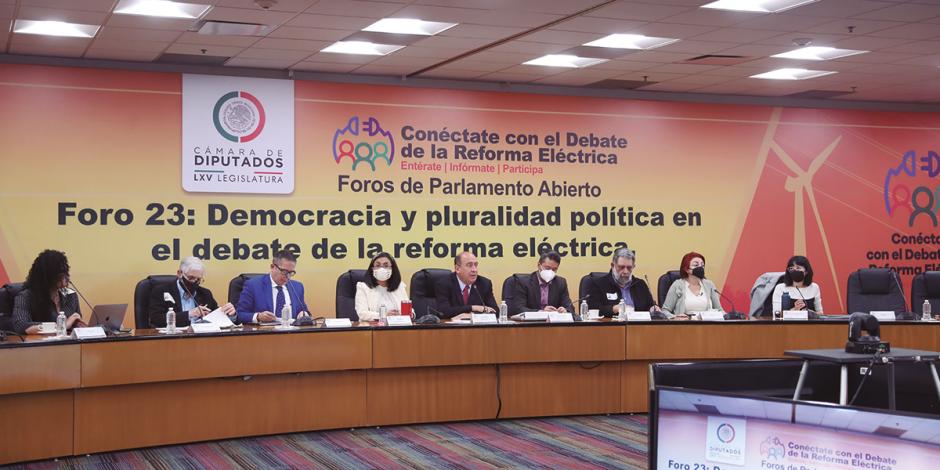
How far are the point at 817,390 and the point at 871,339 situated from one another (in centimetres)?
21

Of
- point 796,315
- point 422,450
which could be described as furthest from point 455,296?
point 796,315

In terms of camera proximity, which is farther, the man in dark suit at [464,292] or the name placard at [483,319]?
the man in dark suit at [464,292]

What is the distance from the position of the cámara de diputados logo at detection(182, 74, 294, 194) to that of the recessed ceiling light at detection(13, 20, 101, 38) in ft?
4.76

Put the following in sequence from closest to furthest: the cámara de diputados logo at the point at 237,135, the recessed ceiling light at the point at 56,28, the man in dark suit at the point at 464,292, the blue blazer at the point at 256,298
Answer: the recessed ceiling light at the point at 56,28 < the blue blazer at the point at 256,298 < the man in dark suit at the point at 464,292 < the cámara de diputados logo at the point at 237,135

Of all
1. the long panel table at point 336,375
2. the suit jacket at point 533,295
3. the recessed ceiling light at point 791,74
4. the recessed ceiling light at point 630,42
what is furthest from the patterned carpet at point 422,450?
the recessed ceiling light at point 791,74

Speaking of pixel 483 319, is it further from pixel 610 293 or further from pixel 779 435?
pixel 779 435

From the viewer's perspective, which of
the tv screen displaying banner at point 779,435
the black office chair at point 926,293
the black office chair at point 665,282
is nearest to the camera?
the tv screen displaying banner at point 779,435

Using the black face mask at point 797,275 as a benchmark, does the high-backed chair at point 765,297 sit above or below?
below

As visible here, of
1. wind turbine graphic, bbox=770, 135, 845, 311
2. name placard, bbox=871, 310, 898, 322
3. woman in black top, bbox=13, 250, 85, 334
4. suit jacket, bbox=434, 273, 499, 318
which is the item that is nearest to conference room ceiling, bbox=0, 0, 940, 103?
wind turbine graphic, bbox=770, 135, 845, 311

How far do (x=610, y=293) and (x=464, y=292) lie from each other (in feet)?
3.92

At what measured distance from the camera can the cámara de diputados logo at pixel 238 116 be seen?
9305 mm

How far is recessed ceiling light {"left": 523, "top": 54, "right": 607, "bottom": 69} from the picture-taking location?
9102mm

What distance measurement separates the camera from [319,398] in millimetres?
7055

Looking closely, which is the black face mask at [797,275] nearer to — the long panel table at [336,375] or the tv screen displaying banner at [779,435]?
the long panel table at [336,375]
